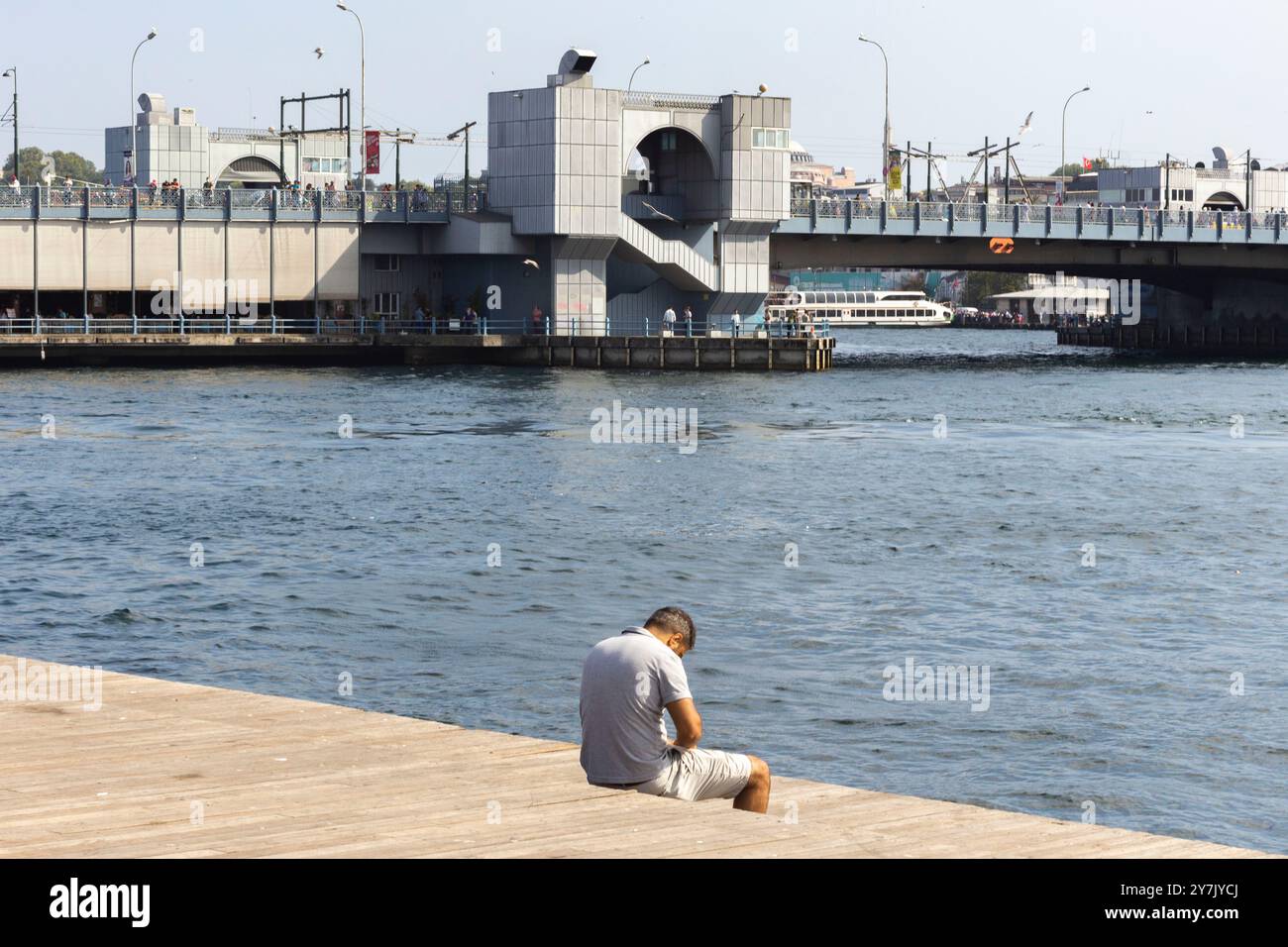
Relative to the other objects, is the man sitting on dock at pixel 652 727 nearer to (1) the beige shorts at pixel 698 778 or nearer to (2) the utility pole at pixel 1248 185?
(1) the beige shorts at pixel 698 778

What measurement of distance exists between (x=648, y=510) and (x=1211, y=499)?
13.1 metres

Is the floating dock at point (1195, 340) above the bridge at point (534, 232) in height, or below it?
below

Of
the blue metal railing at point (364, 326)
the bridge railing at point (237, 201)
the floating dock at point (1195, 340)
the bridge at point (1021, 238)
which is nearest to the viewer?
the blue metal railing at point (364, 326)

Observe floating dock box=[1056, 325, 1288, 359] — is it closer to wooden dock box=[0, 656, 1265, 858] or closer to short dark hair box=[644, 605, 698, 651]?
wooden dock box=[0, 656, 1265, 858]

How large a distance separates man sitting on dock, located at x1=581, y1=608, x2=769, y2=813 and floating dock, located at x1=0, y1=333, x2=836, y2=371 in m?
74.5

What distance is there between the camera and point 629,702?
12.1 meters

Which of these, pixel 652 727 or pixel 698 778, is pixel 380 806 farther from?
pixel 698 778

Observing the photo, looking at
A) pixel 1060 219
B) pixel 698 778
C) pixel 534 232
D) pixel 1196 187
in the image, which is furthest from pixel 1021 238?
pixel 698 778

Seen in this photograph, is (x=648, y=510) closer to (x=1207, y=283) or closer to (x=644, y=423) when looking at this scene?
(x=644, y=423)

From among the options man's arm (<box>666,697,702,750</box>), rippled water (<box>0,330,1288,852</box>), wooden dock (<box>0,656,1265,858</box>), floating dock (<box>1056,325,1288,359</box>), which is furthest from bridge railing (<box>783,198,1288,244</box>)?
man's arm (<box>666,697,702,750</box>)

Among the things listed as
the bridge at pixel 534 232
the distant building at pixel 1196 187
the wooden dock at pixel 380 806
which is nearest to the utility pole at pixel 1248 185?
the distant building at pixel 1196 187

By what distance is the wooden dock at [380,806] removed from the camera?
10273 mm

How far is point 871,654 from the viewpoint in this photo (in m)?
24.6

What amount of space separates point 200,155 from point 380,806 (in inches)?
5637
